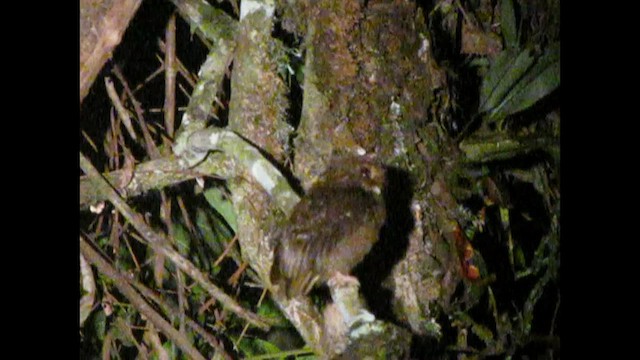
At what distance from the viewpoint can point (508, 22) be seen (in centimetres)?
168

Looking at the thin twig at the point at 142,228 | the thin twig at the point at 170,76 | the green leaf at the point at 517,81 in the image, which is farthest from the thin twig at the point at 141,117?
the green leaf at the point at 517,81

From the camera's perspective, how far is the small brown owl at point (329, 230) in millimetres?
1111

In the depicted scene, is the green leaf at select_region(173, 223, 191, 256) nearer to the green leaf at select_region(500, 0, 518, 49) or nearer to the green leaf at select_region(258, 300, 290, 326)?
the green leaf at select_region(258, 300, 290, 326)

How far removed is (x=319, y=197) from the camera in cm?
117

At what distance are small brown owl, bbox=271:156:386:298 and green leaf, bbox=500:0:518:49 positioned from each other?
68 centimetres

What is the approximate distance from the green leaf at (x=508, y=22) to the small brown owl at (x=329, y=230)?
26.8 inches

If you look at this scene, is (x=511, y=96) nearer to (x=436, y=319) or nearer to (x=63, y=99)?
(x=436, y=319)

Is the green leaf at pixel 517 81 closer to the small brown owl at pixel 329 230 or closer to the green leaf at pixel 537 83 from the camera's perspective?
the green leaf at pixel 537 83

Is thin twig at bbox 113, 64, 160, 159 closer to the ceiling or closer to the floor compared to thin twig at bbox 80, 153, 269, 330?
closer to the ceiling

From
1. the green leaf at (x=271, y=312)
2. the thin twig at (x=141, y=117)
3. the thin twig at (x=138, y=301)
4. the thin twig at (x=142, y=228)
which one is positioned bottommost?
the green leaf at (x=271, y=312)

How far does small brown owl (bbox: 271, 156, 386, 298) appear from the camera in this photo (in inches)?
43.8

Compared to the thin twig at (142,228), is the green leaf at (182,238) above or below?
below

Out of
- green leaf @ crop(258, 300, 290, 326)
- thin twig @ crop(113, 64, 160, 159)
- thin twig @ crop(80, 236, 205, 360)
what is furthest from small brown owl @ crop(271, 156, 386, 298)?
thin twig @ crop(113, 64, 160, 159)

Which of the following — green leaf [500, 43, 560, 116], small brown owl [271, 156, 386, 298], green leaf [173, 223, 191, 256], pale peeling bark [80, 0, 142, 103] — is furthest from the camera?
green leaf [173, 223, 191, 256]
